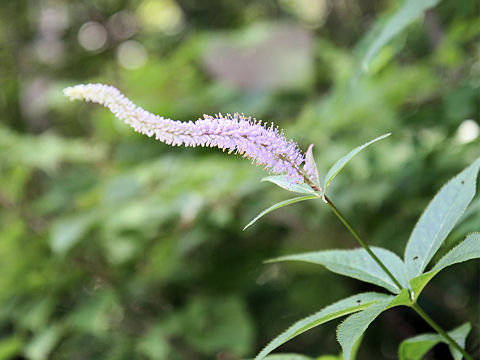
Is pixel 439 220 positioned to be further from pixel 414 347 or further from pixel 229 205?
pixel 229 205

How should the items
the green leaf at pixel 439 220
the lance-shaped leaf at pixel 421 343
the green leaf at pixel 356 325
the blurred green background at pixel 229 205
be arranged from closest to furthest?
1. the green leaf at pixel 356 325
2. the green leaf at pixel 439 220
3. the lance-shaped leaf at pixel 421 343
4. the blurred green background at pixel 229 205

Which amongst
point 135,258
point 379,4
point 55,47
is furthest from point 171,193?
point 379,4

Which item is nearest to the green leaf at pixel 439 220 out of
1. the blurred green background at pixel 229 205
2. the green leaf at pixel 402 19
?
the blurred green background at pixel 229 205

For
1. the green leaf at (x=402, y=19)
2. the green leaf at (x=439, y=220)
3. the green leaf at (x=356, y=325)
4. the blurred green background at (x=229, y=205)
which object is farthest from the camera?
the blurred green background at (x=229, y=205)

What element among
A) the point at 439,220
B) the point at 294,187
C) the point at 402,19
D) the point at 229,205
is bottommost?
the point at 439,220

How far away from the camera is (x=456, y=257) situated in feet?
2.45

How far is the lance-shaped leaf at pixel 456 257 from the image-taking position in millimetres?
720

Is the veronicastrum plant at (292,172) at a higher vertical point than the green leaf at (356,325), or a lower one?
higher

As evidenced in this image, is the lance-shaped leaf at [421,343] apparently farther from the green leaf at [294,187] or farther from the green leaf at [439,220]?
the green leaf at [294,187]

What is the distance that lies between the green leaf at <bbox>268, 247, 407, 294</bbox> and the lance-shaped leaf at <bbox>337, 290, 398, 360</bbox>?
11 centimetres

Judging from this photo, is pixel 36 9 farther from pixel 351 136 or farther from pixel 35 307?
pixel 351 136

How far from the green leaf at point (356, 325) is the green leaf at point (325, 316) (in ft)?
0.09

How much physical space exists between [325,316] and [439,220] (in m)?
0.28

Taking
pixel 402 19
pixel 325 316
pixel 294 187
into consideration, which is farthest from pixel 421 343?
pixel 402 19
